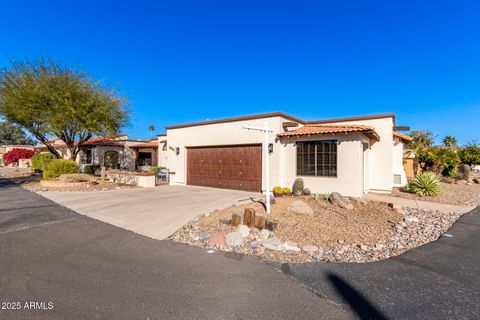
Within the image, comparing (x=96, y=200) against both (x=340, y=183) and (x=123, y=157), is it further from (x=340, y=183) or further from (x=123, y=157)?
(x=123, y=157)

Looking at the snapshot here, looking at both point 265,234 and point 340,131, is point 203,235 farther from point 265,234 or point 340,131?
point 340,131

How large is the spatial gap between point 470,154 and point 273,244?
26.2 m

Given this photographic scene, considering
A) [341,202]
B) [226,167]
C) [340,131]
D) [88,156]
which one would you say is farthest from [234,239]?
[88,156]

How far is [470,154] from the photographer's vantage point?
839 inches

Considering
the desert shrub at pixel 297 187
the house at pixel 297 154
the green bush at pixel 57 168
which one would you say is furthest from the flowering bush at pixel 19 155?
the desert shrub at pixel 297 187

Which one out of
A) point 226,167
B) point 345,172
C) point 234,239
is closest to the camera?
point 234,239

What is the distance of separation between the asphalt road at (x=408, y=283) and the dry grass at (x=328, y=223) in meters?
1.00

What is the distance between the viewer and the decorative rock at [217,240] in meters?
4.99

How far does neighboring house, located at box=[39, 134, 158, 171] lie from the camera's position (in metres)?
23.8

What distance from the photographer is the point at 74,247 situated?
15.4 feet

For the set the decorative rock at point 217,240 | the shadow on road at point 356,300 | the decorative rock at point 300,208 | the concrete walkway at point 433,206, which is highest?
the decorative rock at point 300,208

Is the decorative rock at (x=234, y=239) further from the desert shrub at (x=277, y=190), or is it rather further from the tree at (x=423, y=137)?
the tree at (x=423, y=137)

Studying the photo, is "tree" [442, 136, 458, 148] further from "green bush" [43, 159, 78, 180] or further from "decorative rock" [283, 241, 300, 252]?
"green bush" [43, 159, 78, 180]

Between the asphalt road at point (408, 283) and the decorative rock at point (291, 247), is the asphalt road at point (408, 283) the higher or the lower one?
the lower one
